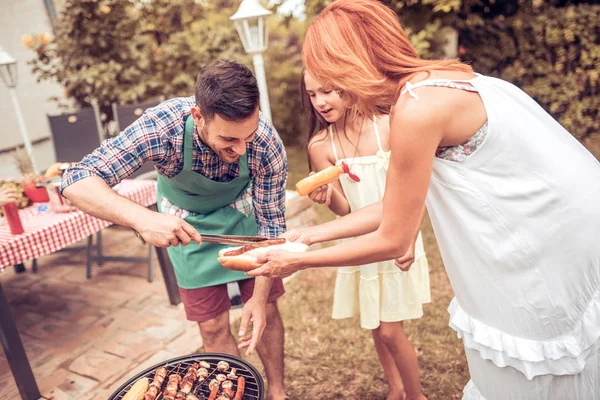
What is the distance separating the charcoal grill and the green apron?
1.72 feet

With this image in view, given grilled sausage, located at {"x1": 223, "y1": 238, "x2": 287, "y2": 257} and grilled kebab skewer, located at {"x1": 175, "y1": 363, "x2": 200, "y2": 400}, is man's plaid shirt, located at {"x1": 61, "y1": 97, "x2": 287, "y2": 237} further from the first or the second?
grilled kebab skewer, located at {"x1": 175, "y1": 363, "x2": 200, "y2": 400}

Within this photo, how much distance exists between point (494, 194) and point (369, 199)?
1.12 metres

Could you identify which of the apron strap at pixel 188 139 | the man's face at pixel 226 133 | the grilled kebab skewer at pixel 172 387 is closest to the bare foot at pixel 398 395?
the grilled kebab skewer at pixel 172 387

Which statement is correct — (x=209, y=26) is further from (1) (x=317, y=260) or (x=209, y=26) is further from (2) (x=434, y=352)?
(1) (x=317, y=260)

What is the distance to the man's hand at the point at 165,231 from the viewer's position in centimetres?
178

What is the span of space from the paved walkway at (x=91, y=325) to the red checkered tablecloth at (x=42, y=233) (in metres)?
0.89

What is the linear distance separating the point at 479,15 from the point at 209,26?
15.0 feet

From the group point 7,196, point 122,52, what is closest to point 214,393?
point 7,196

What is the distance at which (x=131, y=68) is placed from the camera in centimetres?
631

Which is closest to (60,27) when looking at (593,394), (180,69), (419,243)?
(180,69)

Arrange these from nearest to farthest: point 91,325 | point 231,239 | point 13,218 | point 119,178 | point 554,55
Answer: point 231,239, point 119,178, point 13,218, point 91,325, point 554,55

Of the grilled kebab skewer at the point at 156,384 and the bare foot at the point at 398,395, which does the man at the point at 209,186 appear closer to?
the grilled kebab skewer at the point at 156,384

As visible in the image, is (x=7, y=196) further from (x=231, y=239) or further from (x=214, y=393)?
(x=214, y=393)

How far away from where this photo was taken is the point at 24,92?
7234mm
